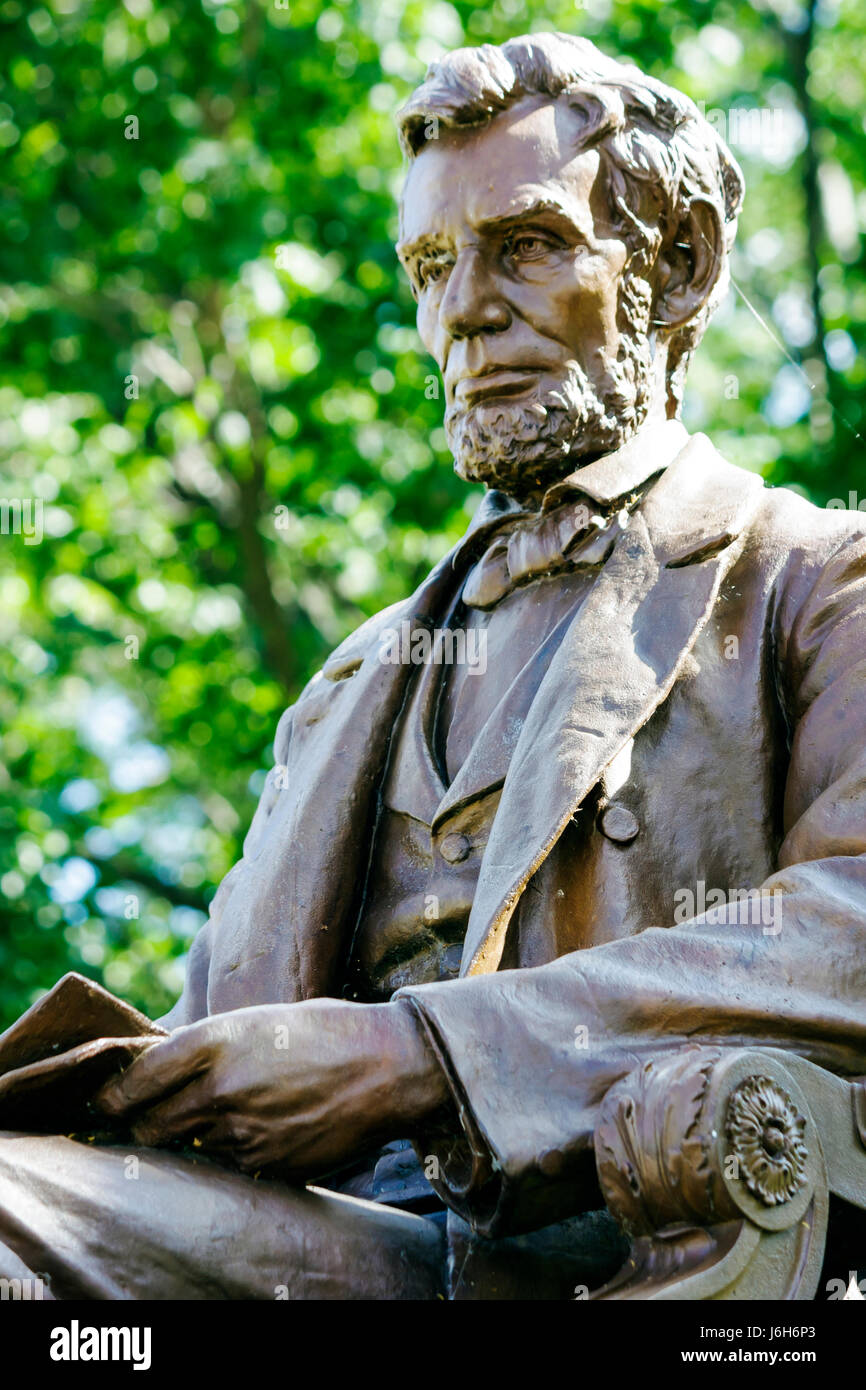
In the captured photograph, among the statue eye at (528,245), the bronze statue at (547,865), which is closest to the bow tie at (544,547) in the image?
the bronze statue at (547,865)

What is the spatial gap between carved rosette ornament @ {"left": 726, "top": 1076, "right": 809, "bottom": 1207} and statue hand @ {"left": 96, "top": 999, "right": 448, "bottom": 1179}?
0.45m

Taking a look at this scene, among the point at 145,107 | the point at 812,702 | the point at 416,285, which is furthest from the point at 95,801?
the point at 812,702

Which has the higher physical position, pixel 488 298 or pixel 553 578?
pixel 488 298

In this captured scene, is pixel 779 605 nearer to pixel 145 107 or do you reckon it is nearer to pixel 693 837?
pixel 693 837

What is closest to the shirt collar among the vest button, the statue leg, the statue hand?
the vest button

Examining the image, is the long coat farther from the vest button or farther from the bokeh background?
the bokeh background

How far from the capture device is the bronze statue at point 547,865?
11.0ft

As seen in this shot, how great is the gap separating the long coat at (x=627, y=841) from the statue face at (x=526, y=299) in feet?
0.63

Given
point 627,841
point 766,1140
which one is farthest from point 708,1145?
point 627,841

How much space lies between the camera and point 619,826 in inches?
158

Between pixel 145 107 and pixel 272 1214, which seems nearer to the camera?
pixel 272 1214

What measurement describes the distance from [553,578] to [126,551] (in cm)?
888

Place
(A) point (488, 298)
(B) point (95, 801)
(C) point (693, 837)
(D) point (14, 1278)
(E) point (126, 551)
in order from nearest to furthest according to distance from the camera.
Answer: (D) point (14, 1278)
(C) point (693, 837)
(A) point (488, 298)
(B) point (95, 801)
(E) point (126, 551)

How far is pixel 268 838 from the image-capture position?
4586mm
